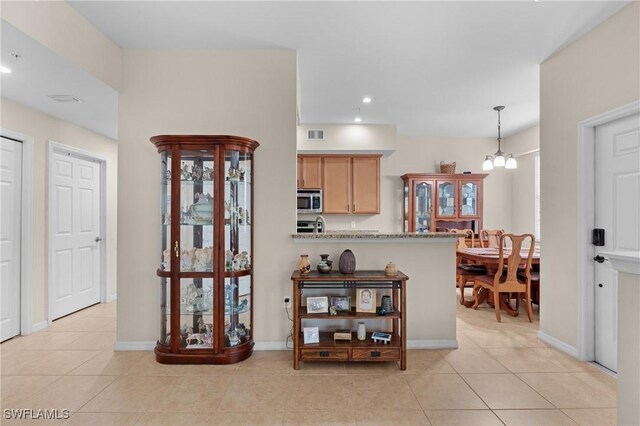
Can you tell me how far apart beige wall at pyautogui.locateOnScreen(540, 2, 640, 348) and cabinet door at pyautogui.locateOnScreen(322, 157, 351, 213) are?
2.94 meters

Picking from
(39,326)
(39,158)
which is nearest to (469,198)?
(39,158)

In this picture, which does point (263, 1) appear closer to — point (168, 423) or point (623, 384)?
point (168, 423)

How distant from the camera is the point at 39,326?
11.8ft

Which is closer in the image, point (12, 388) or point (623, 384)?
point (623, 384)

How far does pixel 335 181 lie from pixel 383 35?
2.96 m

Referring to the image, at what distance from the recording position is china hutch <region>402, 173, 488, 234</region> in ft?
19.2

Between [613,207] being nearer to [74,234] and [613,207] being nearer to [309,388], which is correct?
[309,388]

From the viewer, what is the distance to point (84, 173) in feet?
14.5

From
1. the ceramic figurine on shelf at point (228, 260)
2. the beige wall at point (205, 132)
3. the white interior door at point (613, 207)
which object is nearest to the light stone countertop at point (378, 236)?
the beige wall at point (205, 132)

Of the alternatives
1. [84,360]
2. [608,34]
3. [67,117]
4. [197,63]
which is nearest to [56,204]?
[67,117]

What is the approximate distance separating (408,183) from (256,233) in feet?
12.0

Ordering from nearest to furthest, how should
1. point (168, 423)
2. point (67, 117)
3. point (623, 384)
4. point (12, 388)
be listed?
point (623, 384) → point (168, 423) → point (12, 388) → point (67, 117)

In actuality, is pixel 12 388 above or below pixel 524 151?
below

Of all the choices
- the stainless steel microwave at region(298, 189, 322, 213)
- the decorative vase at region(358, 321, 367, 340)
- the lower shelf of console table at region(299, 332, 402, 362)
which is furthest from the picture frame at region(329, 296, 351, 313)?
the stainless steel microwave at region(298, 189, 322, 213)
